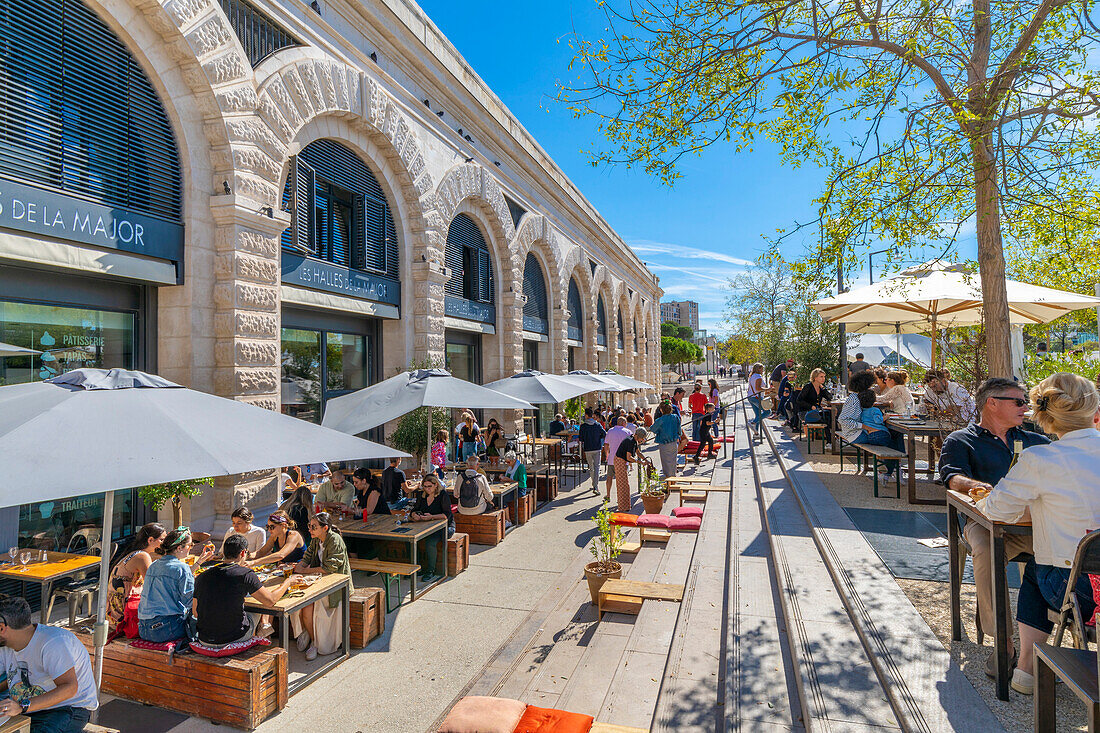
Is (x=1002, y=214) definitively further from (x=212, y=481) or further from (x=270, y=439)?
(x=212, y=481)

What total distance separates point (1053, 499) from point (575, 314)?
23.3m

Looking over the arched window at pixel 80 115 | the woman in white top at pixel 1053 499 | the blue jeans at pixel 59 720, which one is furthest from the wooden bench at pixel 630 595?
the arched window at pixel 80 115

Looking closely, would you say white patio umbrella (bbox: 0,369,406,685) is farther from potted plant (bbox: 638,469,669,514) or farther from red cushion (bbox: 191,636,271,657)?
potted plant (bbox: 638,469,669,514)

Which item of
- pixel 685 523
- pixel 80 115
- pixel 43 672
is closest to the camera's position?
pixel 43 672

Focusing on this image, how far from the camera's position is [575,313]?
26031 mm

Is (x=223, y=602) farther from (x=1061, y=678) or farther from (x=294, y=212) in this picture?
(x=294, y=212)

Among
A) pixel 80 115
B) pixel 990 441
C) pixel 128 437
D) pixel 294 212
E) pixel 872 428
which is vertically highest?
pixel 80 115

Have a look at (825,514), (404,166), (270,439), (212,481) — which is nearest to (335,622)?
(270,439)

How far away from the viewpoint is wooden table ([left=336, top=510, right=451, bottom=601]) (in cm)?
662

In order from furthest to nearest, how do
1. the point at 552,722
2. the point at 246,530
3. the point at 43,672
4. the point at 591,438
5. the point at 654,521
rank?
the point at 591,438
the point at 654,521
the point at 246,530
the point at 552,722
the point at 43,672

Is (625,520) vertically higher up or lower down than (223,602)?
lower down

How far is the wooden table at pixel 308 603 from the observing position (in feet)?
15.0

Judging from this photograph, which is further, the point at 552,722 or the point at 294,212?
the point at 294,212

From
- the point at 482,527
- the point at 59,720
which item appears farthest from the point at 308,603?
the point at 482,527
